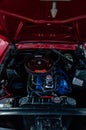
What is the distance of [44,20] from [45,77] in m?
0.45

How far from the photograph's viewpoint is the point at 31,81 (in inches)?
99.7

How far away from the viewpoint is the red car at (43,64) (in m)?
2.11

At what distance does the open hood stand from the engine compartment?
0.42 ft

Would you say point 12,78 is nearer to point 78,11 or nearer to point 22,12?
point 22,12

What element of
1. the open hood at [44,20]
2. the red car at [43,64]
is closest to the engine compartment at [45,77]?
the red car at [43,64]

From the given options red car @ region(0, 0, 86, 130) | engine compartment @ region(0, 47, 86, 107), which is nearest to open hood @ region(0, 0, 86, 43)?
red car @ region(0, 0, 86, 130)

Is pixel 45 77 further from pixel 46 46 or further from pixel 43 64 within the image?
pixel 46 46

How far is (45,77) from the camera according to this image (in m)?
2.47

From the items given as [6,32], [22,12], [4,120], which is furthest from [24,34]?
[4,120]

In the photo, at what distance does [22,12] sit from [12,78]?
0.66 m

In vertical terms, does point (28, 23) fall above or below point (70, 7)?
below

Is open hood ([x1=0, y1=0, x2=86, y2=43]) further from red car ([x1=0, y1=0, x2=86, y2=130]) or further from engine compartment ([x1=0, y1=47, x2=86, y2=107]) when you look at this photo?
engine compartment ([x1=0, y1=47, x2=86, y2=107])

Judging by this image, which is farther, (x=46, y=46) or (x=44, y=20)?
(x=46, y=46)

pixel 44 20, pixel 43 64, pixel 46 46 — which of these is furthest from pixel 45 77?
pixel 44 20
